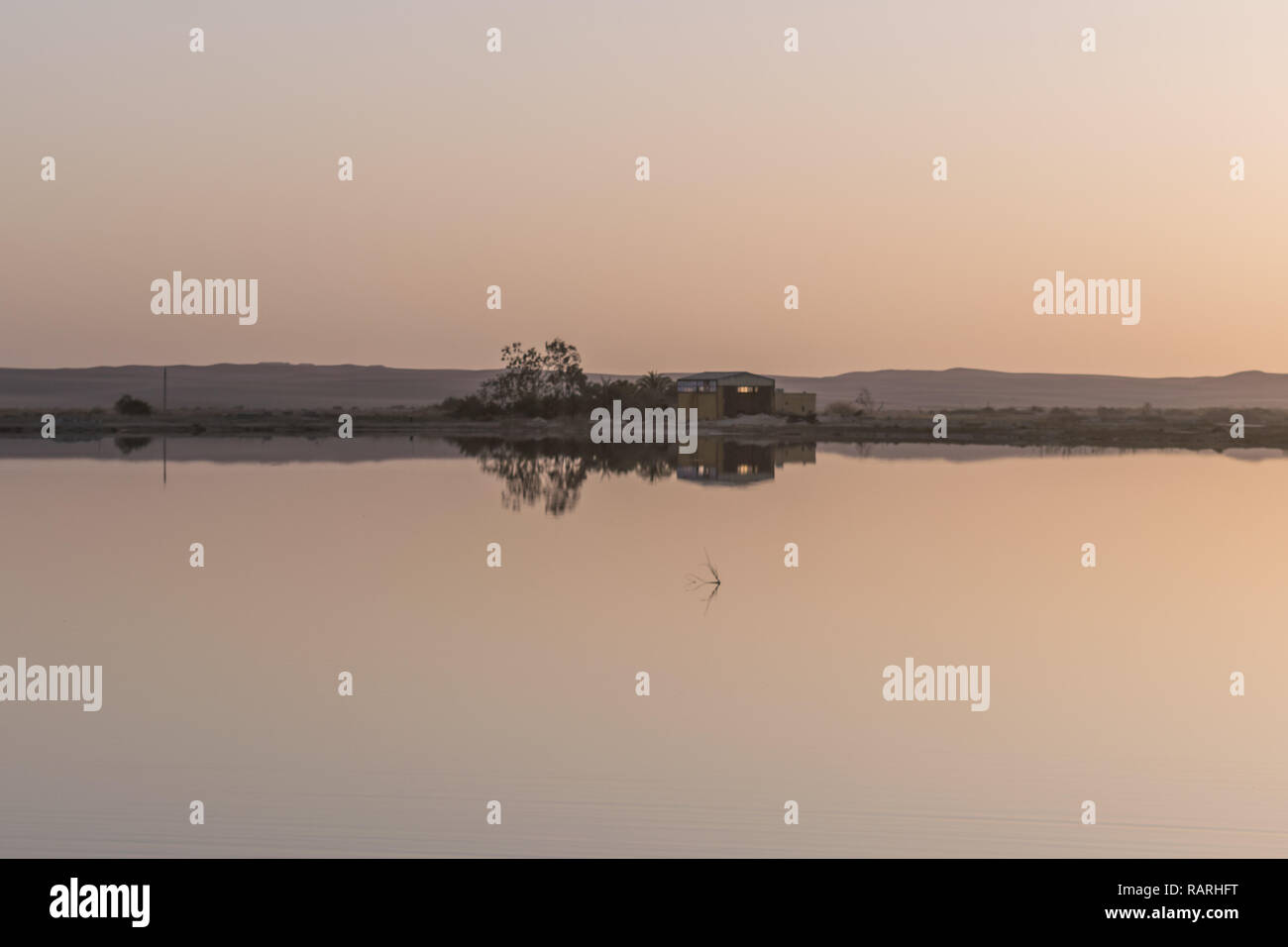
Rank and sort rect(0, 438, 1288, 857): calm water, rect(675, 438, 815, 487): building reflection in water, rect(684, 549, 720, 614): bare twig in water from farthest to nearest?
rect(675, 438, 815, 487): building reflection in water
rect(684, 549, 720, 614): bare twig in water
rect(0, 438, 1288, 857): calm water

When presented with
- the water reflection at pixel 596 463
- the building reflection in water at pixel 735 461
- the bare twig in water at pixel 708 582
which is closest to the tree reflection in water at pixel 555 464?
the water reflection at pixel 596 463

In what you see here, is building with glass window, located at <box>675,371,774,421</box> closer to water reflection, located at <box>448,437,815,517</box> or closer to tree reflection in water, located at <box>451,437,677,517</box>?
water reflection, located at <box>448,437,815,517</box>

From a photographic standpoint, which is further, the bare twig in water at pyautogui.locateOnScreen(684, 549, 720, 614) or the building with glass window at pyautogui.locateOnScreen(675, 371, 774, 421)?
the building with glass window at pyautogui.locateOnScreen(675, 371, 774, 421)

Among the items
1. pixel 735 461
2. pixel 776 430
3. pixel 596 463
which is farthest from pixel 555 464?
pixel 776 430

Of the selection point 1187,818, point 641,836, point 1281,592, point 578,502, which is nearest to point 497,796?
point 641,836

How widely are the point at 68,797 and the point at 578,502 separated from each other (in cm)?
1846

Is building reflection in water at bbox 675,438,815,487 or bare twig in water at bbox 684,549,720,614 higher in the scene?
building reflection in water at bbox 675,438,815,487

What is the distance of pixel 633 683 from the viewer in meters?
10.8

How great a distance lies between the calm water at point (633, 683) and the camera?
7.45 m

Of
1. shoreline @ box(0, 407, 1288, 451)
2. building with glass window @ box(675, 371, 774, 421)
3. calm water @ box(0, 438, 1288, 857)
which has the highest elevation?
building with glass window @ box(675, 371, 774, 421)

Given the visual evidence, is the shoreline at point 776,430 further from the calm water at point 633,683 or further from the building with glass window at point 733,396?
the calm water at point 633,683

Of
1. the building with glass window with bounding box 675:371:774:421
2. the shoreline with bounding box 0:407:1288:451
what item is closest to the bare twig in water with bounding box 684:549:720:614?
the shoreline with bounding box 0:407:1288:451

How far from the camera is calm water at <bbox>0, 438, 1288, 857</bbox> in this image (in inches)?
293

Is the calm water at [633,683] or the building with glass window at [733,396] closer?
the calm water at [633,683]
